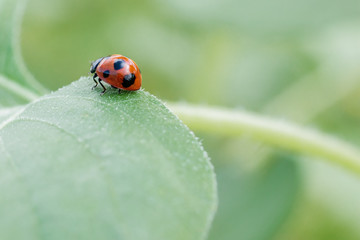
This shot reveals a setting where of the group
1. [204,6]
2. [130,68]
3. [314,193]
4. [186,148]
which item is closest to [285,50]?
[204,6]

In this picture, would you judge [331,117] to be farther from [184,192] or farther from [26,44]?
[184,192]

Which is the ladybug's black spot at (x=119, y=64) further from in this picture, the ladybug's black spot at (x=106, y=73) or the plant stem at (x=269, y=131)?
the plant stem at (x=269, y=131)

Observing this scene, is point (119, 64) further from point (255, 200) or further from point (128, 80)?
point (255, 200)

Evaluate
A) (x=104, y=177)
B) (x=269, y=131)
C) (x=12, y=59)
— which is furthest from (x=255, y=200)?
(x=104, y=177)

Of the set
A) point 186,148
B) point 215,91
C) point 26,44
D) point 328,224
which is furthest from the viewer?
point 26,44

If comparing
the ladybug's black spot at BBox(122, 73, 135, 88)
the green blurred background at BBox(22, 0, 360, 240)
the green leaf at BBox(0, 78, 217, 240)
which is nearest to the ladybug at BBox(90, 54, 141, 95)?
the ladybug's black spot at BBox(122, 73, 135, 88)

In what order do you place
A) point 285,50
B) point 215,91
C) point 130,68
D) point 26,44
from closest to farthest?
point 130,68 → point 215,91 → point 26,44 → point 285,50
